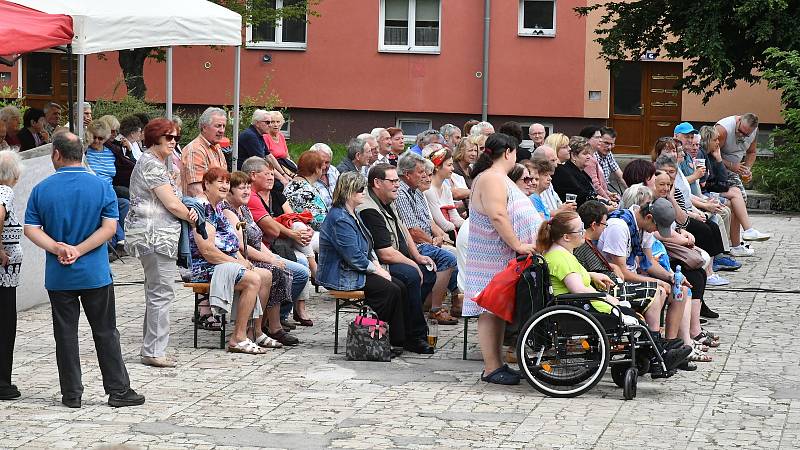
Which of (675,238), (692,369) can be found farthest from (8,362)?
(675,238)

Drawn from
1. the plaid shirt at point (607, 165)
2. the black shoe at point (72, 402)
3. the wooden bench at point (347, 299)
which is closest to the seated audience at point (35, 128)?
the wooden bench at point (347, 299)

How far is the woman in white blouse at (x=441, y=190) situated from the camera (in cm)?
1298

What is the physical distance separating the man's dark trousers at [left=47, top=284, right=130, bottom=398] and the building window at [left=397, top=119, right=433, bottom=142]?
2529cm

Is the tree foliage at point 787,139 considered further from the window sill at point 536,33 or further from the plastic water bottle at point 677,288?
the plastic water bottle at point 677,288

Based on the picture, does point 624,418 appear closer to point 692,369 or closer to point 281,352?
point 692,369

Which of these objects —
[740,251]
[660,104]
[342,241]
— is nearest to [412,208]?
[342,241]

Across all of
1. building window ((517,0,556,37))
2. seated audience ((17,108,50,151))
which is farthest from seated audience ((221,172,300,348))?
building window ((517,0,556,37))

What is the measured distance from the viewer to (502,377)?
385 inches

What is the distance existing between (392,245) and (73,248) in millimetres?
3334

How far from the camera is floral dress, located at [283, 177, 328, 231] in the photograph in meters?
12.5

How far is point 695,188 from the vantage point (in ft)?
51.4

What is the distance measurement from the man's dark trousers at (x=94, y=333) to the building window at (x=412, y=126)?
2529 cm

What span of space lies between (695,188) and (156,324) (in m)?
7.64

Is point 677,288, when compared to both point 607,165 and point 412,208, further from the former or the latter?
point 607,165
